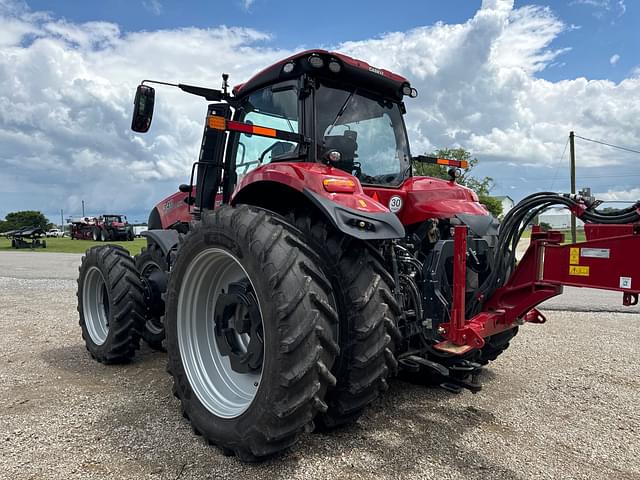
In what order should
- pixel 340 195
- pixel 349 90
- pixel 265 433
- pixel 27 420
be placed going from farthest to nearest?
pixel 349 90, pixel 27 420, pixel 340 195, pixel 265 433

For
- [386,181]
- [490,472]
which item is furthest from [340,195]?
[490,472]

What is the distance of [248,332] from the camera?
10.3 ft

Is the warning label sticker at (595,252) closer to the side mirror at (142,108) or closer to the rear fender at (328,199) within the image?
the rear fender at (328,199)

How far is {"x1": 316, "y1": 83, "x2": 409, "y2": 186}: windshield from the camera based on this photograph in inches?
141

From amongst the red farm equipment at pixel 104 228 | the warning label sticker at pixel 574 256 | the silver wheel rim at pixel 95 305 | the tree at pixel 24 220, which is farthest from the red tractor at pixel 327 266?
the tree at pixel 24 220

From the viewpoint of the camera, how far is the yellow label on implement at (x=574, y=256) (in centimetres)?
268

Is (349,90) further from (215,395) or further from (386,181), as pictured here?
(215,395)

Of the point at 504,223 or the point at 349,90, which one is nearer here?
the point at 504,223

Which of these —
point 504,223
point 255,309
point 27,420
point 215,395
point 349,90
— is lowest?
point 27,420

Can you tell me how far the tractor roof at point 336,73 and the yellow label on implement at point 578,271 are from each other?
201cm

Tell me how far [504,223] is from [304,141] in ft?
4.85

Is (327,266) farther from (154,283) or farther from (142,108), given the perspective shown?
(154,283)

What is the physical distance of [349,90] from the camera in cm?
375

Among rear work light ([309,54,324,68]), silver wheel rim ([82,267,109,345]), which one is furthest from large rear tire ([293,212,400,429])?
silver wheel rim ([82,267,109,345])
